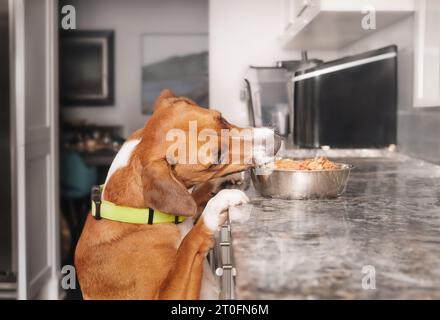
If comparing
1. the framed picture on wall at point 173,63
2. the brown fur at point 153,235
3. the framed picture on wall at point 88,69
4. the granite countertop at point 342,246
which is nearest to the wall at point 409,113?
the granite countertop at point 342,246

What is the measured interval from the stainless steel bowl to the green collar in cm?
24

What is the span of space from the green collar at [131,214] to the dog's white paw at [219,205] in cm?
14

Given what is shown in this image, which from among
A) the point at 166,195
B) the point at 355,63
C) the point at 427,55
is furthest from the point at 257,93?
the point at 166,195

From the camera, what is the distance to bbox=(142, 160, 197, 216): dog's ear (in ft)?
4.17

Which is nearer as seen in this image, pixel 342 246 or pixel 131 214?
pixel 342 246

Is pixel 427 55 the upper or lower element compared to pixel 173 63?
lower

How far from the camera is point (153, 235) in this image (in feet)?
4.47

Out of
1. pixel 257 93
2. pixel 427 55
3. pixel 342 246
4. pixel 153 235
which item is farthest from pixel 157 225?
pixel 257 93

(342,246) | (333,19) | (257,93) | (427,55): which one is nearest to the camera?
(342,246)

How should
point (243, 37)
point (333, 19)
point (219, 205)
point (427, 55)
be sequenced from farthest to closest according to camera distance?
point (243, 37), point (333, 19), point (427, 55), point (219, 205)

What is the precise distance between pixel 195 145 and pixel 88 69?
16.5 ft

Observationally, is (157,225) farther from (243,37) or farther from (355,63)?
(243,37)

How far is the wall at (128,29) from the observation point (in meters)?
6.23

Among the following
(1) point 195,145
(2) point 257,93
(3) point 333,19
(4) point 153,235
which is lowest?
(4) point 153,235
